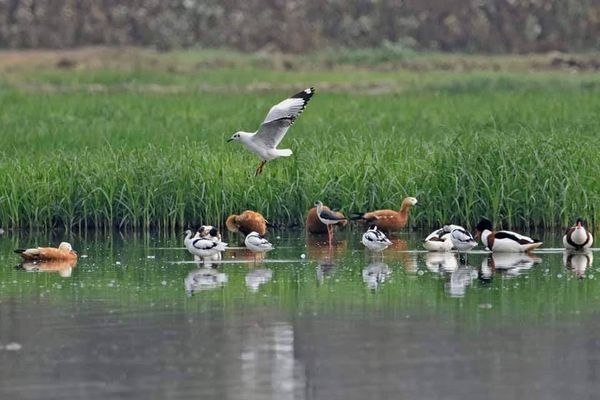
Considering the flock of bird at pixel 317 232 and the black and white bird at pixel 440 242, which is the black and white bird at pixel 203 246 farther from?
the black and white bird at pixel 440 242

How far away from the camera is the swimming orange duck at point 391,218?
17.3 m

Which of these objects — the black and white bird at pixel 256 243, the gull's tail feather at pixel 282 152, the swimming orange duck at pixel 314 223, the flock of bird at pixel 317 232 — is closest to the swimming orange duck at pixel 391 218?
the flock of bird at pixel 317 232

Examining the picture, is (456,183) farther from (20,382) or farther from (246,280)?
(20,382)

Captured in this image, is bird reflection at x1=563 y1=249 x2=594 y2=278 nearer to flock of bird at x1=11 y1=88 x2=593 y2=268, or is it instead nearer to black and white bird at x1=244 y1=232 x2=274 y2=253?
flock of bird at x1=11 y1=88 x2=593 y2=268

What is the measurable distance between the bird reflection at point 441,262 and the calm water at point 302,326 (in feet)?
0.06

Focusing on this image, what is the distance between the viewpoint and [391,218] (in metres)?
17.3

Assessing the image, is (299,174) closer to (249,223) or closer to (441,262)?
(249,223)

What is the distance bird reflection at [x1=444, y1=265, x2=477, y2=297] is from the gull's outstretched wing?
2909 millimetres

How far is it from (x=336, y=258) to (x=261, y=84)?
71.7ft

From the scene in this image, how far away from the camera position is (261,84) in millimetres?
37562

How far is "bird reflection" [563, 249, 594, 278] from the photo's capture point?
14884 millimetres

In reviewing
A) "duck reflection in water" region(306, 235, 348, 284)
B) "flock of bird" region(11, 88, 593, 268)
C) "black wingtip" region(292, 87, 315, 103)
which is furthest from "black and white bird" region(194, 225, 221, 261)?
"black wingtip" region(292, 87, 315, 103)

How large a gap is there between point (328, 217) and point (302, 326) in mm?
5108

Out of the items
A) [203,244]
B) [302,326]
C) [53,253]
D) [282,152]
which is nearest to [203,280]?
[203,244]
